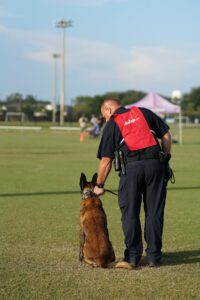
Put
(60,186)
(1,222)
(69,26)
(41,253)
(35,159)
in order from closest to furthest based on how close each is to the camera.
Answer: (41,253) → (1,222) → (60,186) → (35,159) → (69,26)

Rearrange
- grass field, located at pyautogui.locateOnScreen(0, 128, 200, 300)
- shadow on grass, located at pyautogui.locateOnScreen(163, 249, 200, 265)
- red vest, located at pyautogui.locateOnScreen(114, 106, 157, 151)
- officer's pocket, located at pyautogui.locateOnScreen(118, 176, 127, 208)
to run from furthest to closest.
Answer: shadow on grass, located at pyautogui.locateOnScreen(163, 249, 200, 265) < officer's pocket, located at pyautogui.locateOnScreen(118, 176, 127, 208) < red vest, located at pyautogui.locateOnScreen(114, 106, 157, 151) < grass field, located at pyautogui.locateOnScreen(0, 128, 200, 300)

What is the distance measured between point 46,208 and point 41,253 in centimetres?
→ 357

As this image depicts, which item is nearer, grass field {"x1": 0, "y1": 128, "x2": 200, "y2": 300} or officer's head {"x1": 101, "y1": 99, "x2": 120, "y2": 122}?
grass field {"x1": 0, "y1": 128, "x2": 200, "y2": 300}

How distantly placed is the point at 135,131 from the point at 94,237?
1.21 metres

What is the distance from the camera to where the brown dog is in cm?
586

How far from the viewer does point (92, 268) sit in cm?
587

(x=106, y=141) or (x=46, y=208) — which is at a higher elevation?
(x=106, y=141)

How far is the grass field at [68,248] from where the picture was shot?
16.7 feet

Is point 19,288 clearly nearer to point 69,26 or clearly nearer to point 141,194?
point 141,194

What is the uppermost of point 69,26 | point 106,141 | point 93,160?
point 69,26

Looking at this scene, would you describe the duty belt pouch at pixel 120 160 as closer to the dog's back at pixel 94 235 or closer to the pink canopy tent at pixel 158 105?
the dog's back at pixel 94 235

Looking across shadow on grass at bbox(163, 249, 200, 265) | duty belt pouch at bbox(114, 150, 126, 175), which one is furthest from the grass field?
duty belt pouch at bbox(114, 150, 126, 175)

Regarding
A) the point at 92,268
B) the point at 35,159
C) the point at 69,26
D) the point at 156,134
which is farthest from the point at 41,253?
the point at 69,26

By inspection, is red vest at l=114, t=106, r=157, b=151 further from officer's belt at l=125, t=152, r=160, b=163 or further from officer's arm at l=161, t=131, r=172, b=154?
officer's arm at l=161, t=131, r=172, b=154
